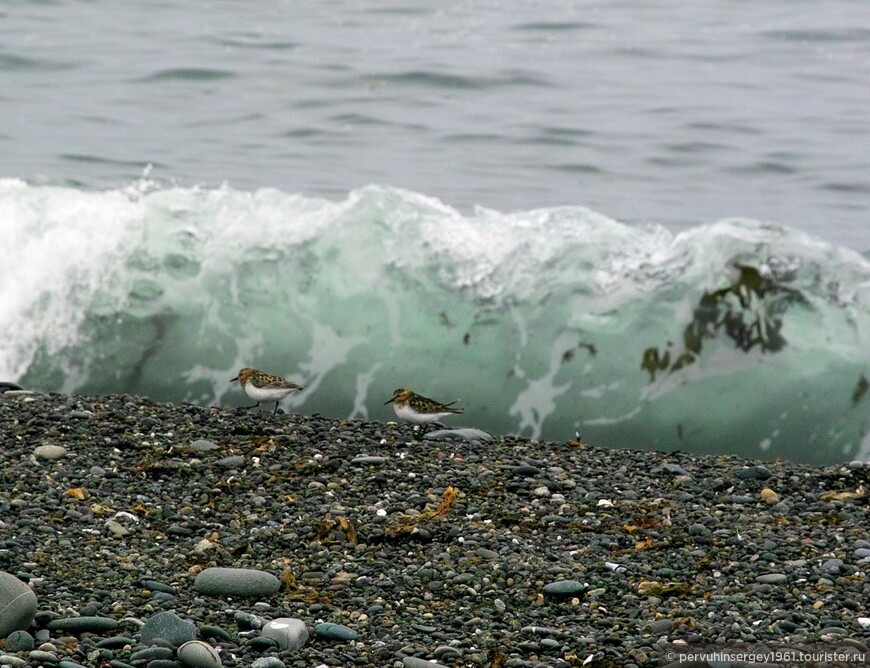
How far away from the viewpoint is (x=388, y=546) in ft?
16.6

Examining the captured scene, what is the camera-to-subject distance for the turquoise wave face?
309 inches

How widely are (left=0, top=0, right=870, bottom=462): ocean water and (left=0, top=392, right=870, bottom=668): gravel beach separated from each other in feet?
4.39

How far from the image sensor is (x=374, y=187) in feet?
30.0

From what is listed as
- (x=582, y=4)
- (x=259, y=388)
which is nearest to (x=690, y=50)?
(x=582, y=4)

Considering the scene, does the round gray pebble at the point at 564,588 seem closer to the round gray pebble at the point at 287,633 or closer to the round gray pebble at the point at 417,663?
the round gray pebble at the point at 417,663

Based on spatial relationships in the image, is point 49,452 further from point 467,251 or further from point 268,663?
point 467,251

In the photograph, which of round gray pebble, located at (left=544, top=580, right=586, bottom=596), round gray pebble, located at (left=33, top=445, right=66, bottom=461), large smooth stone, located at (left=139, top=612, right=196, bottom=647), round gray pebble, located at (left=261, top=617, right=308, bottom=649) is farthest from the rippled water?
large smooth stone, located at (left=139, top=612, right=196, bottom=647)

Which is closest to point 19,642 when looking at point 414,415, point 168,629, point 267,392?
point 168,629

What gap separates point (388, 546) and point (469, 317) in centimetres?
347

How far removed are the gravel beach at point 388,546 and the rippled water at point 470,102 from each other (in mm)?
4639

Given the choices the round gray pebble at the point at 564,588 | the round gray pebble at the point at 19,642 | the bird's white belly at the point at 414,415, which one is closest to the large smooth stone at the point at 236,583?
the round gray pebble at the point at 19,642

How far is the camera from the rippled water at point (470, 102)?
11.3 meters

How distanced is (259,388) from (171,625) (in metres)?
3.04

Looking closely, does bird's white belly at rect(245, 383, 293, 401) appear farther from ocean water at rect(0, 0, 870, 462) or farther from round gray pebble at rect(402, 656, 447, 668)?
round gray pebble at rect(402, 656, 447, 668)
